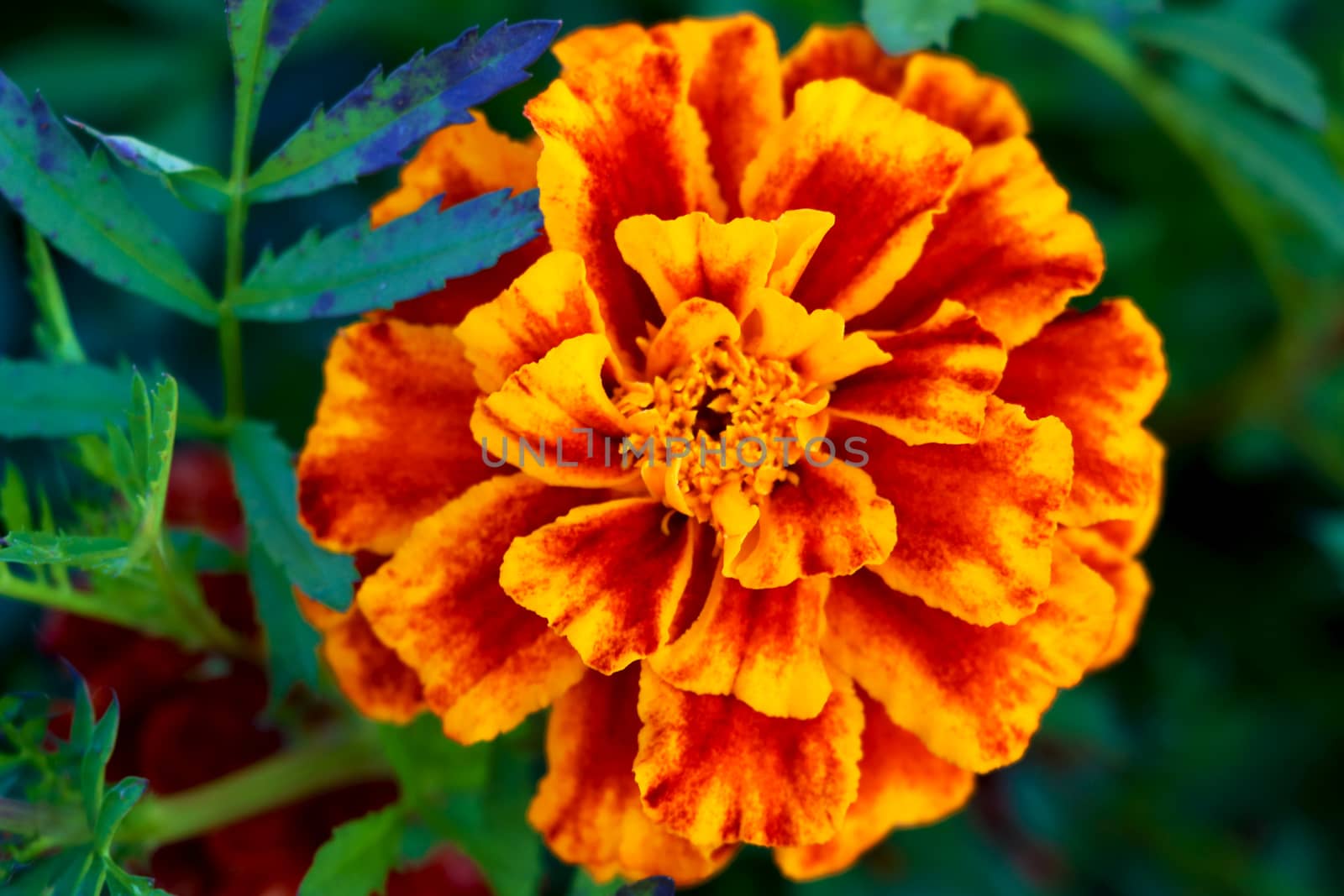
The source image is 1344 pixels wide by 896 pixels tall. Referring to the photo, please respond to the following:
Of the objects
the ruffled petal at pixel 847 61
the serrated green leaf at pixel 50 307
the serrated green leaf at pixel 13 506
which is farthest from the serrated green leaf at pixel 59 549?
the ruffled petal at pixel 847 61

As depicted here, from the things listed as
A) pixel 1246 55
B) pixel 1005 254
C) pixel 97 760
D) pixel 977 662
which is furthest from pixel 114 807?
pixel 1246 55

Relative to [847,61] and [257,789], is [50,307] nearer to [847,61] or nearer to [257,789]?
[257,789]

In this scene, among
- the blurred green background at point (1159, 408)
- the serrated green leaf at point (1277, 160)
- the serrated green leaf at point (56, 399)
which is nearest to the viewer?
the serrated green leaf at point (56, 399)

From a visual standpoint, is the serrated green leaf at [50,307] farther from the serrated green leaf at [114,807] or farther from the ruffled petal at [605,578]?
the ruffled petal at [605,578]

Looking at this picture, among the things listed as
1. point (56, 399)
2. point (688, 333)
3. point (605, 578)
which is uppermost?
point (688, 333)

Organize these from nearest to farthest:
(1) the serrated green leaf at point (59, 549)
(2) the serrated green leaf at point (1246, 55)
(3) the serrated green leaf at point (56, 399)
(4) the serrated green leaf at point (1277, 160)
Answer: (1) the serrated green leaf at point (59, 549)
(3) the serrated green leaf at point (56, 399)
(2) the serrated green leaf at point (1246, 55)
(4) the serrated green leaf at point (1277, 160)

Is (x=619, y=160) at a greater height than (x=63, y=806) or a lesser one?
greater

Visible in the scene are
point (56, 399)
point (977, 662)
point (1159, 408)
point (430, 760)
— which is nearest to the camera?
point (977, 662)
